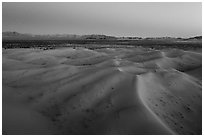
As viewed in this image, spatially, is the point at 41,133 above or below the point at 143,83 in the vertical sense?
below

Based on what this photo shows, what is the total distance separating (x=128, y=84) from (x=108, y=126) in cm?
328

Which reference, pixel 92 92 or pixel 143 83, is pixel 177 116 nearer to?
pixel 143 83

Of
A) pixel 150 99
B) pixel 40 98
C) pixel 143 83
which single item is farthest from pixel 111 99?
pixel 40 98

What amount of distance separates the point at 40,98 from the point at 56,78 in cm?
236

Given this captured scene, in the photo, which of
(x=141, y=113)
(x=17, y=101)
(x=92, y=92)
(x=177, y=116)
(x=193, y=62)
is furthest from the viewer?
(x=193, y=62)

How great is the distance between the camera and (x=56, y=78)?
9.27m

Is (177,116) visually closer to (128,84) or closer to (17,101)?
(128,84)

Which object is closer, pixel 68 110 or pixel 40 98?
pixel 68 110

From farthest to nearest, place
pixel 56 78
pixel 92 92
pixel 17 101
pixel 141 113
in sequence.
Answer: pixel 56 78 → pixel 92 92 → pixel 17 101 → pixel 141 113

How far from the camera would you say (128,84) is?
27.1 feet

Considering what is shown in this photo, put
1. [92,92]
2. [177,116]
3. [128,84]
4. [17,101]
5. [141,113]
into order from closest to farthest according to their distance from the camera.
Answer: [141,113]
[177,116]
[17,101]
[92,92]
[128,84]

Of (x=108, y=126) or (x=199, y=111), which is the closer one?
(x=108, y=126)

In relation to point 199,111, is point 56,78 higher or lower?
higher

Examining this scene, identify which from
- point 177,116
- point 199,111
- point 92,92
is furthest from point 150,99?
point 92,92
